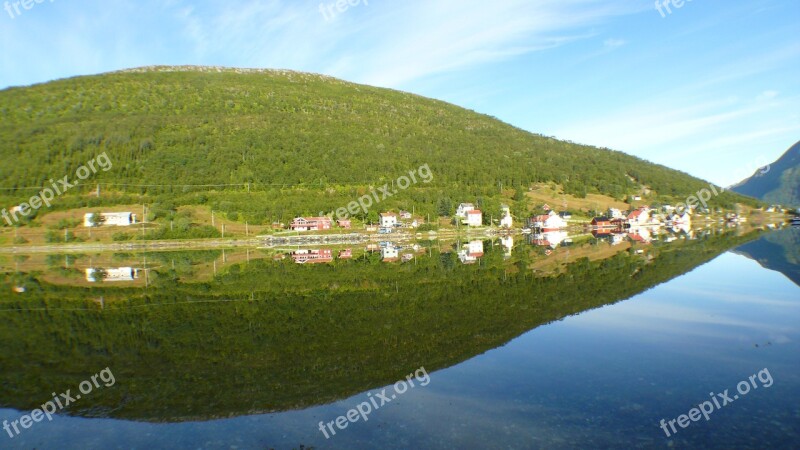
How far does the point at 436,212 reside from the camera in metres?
94.1

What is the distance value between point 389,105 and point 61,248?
347 feet

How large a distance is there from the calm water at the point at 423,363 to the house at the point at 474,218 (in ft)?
223

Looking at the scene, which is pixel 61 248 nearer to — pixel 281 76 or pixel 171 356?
pixel 171 356

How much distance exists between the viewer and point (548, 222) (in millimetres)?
95188

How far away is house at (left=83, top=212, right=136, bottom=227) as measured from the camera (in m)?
79.1

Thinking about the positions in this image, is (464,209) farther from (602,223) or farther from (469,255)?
(469,255)

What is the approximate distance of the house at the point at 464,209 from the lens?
9538cm

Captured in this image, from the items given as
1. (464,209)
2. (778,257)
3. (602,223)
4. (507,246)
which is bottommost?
(778,257)

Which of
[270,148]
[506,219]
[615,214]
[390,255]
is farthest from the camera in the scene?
[270,148]

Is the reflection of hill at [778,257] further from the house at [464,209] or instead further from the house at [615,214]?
the house at [615,214]

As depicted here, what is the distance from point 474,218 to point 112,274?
68561mm

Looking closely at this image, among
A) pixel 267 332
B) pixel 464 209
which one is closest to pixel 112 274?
pixel 267 332

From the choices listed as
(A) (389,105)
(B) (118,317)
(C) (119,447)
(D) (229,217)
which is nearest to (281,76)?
(A) (389,105)

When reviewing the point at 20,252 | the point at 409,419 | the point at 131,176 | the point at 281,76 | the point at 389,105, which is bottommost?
→ the point at 409,419
